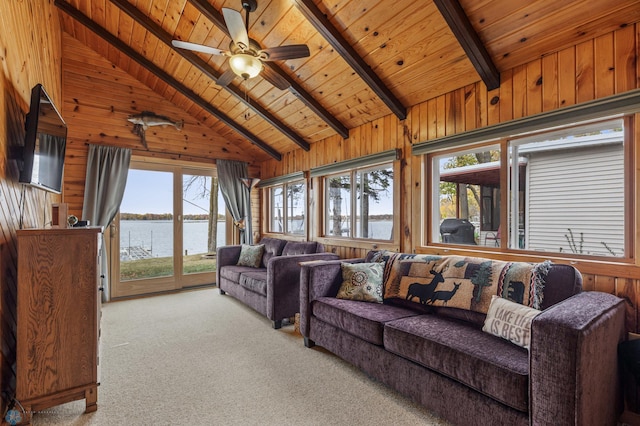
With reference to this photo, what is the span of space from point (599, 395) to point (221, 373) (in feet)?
7.50

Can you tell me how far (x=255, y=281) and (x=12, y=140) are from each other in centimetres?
→ 245

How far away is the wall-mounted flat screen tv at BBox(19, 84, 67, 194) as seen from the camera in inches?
80.0

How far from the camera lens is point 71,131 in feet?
13.9

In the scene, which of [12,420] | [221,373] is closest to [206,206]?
[221,373]

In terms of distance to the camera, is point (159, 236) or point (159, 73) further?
point (159, 236)

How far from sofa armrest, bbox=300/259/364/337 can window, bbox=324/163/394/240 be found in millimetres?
1016

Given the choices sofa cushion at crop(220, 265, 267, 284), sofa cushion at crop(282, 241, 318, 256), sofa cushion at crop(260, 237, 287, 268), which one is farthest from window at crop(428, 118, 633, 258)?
sofa cushion at crop(220, 265, 267, 284)

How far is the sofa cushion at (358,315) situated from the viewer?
2.20m

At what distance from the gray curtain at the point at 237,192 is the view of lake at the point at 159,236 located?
0.56m

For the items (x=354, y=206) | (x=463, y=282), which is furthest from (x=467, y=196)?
(x=354, y=206)

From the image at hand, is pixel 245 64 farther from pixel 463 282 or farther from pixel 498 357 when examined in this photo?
pixel 498 357

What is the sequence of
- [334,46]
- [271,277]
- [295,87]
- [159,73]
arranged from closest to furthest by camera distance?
[334,46] → [271,277] → [295,87] → [159,73]

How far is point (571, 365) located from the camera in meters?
1.32

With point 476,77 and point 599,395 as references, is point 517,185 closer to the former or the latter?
point 476,77
